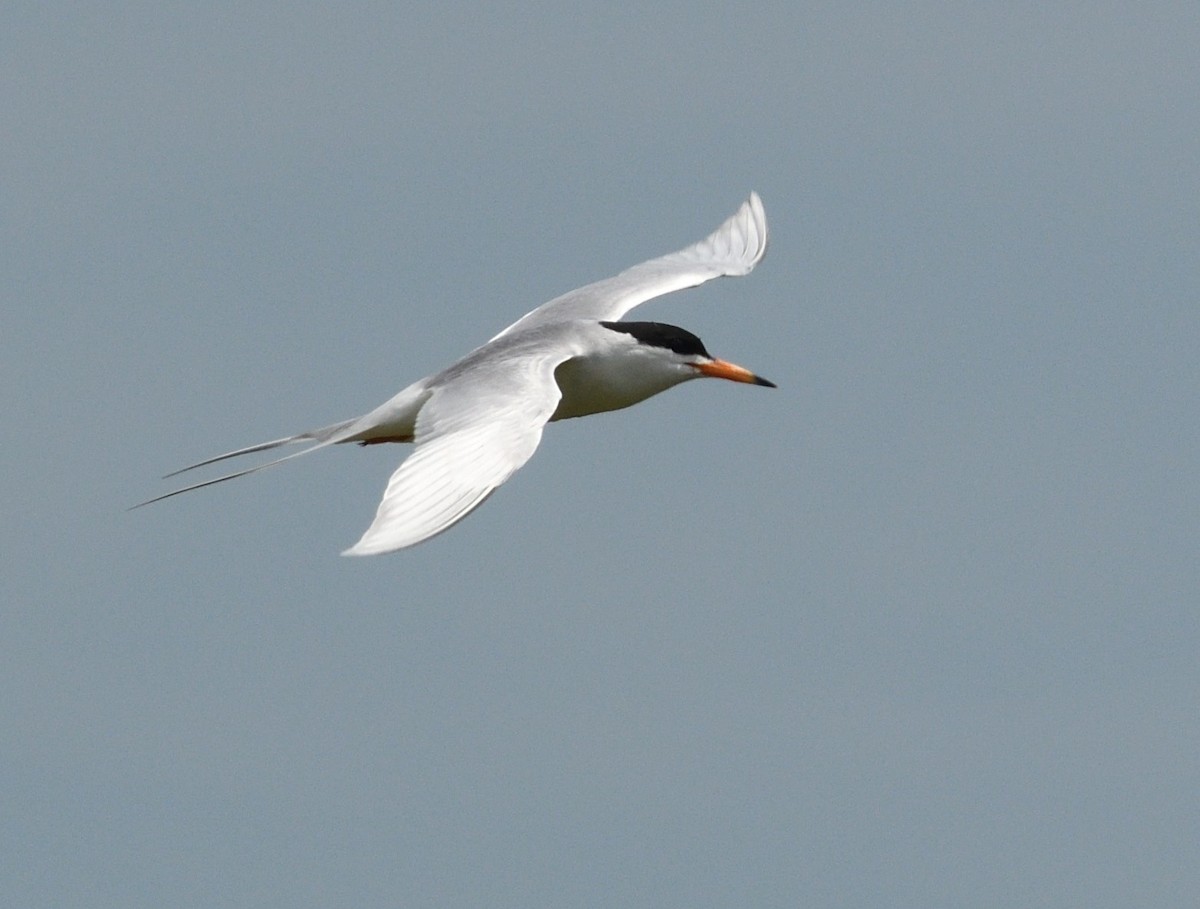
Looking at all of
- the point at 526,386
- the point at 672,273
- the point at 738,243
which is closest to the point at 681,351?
the point at 672,273

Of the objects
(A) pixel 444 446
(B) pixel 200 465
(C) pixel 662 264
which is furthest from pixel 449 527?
(C) pixel 662 264

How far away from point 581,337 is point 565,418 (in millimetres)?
793

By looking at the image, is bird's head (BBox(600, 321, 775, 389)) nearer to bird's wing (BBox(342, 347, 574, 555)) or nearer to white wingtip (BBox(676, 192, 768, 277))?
bird's wing (BBox(342, 347, 574, 555))

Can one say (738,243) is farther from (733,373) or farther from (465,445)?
(465,445)

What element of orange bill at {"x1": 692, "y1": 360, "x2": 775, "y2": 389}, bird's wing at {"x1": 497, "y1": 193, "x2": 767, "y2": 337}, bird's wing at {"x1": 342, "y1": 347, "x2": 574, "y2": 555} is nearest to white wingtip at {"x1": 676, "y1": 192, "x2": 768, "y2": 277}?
bird's wing at {"x1": 497, "y1": 193, "x2": 767, "y2": 337}

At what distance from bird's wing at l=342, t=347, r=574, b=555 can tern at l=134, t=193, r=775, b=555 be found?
11 millimetres

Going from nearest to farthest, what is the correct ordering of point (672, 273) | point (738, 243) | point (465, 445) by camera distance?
point (465, 445) < point (672, 273) < point (738, 243)

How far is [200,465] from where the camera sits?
16.6 metres

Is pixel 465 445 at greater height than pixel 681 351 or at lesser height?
lesser

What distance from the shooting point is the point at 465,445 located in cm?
1350

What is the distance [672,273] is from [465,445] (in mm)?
6798

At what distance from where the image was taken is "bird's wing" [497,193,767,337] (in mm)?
18922

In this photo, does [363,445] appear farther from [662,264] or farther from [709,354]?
[662,264]

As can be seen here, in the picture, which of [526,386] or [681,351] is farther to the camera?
[681,351]
